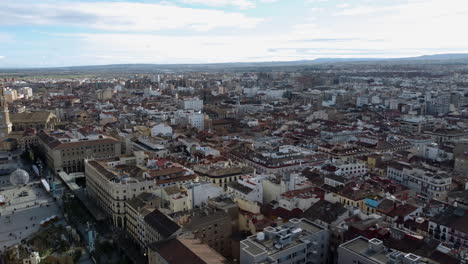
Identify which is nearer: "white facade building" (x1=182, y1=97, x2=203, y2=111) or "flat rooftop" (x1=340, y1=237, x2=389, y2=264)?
"flat rooftop" (x1=340, y1=237, x2=389, y2=264)

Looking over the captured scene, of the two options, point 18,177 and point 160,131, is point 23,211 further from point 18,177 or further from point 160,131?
point 160,131

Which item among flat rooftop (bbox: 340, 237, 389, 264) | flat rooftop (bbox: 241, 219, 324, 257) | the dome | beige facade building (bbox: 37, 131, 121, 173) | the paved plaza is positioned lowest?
the paved plaza

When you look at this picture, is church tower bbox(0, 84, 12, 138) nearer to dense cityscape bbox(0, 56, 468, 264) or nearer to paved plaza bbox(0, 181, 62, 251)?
dense cityscape bbox(0, 56, 468, 264)

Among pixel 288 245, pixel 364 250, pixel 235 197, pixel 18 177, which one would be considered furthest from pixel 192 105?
pixel 364 250

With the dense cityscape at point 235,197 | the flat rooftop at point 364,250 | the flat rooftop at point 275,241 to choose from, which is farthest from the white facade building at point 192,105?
the flat rooftop at point 364,250

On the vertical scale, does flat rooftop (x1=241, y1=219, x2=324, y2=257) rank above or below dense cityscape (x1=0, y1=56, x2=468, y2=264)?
above

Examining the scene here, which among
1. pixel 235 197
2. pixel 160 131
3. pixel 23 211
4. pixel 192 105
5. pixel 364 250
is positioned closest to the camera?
pixel 364 250

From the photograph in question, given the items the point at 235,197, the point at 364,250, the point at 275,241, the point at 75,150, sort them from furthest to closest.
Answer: the point at 75,150 → the point at 235,197 → the point at 275,241 → the point at 364,250

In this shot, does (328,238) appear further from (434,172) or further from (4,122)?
(4,122)

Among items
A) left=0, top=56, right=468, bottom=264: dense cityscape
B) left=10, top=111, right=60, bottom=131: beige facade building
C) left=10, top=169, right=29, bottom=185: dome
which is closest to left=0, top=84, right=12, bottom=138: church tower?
left=0, top=56, right=468, bottom=264: dense cityscape
